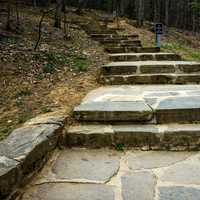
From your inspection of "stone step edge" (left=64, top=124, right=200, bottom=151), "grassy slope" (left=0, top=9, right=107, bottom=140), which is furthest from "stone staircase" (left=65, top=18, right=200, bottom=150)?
"grassy slope" (left=0, top=9, right=107, bottom=140)

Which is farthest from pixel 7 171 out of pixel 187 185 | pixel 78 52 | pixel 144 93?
pixel 78 52

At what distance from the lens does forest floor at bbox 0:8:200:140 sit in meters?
4.11

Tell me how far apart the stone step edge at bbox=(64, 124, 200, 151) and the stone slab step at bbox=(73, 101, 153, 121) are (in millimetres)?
181

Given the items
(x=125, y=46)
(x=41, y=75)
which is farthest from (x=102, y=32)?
(x=41, y=75)

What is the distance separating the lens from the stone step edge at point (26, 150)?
219 centimetres

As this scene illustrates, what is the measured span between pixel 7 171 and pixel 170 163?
1432 mm

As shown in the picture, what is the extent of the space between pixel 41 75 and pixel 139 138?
291cm

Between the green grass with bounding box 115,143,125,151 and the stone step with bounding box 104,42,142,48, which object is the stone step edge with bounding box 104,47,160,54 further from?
the green grass with bounding box 115,143,125,151

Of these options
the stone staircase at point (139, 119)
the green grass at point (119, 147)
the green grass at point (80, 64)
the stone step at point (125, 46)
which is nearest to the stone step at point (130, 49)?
the stone step at point (125, 46)

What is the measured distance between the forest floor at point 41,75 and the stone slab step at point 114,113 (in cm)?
17

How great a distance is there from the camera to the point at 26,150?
251 cm

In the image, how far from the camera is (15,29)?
8367 millimetres

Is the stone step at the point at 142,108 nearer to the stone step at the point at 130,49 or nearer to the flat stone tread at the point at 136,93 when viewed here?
the flat stone tread at the point at 136,93

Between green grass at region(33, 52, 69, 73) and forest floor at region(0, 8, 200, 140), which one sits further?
green grass at region(33, 52, 69, 73)
